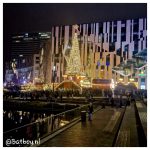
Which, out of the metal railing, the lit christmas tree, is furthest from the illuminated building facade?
the metal railing

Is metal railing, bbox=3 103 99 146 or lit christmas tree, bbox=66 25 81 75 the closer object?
metal railing, bbox=3 103 99 146

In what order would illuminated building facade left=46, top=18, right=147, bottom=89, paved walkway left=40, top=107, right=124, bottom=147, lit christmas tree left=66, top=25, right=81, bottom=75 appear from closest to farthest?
paved walkway left=40, top=107, right=124, bottom=147 < lit christmas tree left=66, top=25, right=81, bottom=75 < illuminated building facade left=46, top=18, right=147, bottom=89

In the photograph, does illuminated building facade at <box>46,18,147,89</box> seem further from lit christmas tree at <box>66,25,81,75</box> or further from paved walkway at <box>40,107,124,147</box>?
paved walkway at <box>40,107,124,147</box>

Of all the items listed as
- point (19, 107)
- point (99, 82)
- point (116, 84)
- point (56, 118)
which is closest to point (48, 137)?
point (56, 118)

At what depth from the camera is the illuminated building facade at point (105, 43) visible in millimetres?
53250

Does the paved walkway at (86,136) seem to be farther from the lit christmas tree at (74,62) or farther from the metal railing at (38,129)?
the lit christmas tree at (74,62)

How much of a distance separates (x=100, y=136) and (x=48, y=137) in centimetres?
261

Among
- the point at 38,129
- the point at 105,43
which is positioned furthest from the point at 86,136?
the point at 105,43

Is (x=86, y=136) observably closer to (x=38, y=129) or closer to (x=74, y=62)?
(x=38, y=129)

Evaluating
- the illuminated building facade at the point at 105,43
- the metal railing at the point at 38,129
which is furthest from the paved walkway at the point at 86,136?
the illuminated building facade at the point at 105,43

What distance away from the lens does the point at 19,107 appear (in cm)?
3700

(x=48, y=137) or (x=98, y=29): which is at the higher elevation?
(x=98, y=29)

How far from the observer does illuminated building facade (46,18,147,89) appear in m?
53.2

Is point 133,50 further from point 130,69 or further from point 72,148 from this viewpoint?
point 72,148
